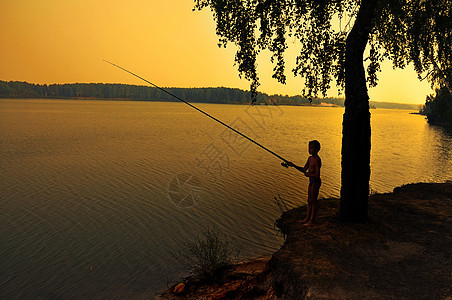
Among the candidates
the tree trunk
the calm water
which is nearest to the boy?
the tree trunk

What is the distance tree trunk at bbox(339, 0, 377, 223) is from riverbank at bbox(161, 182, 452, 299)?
572mm

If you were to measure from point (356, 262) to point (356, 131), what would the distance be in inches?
133

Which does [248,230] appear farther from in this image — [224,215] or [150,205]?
[150,205]

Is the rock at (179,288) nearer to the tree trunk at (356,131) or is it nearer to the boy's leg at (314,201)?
the boy's leg at (314,201)

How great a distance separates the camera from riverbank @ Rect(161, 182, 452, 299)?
201 inches

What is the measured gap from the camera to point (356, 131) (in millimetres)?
7891

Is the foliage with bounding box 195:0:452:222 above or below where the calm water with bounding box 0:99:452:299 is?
above

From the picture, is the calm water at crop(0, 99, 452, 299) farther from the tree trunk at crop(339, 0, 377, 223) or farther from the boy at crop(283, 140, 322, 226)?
the tree trunk at crop(339, 0, 377, 223)

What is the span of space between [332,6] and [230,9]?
313cm

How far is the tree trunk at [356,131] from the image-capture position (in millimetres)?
7906

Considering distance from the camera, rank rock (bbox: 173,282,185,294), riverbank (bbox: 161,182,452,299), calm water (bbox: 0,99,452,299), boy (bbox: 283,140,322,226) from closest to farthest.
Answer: riverbank (bbox: 161,182,452,299) → boy (bbox: 283,140,322,226) → rock (bbox: 173,282,185,294) → calm water (bbox: 0,99,452,299)

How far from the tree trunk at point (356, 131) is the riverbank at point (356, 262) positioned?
0.57 meters

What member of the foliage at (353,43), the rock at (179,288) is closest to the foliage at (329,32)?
the foliage at (353,43)

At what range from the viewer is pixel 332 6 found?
9.31 meters
